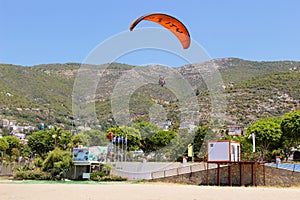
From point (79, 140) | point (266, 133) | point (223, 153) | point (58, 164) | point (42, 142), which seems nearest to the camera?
point (223, 153)

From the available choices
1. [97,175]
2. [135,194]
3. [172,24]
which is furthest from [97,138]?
[172,24]

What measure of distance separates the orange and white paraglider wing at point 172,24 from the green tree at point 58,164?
25.0 metres

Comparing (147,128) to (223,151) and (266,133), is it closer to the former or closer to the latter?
(266,133)

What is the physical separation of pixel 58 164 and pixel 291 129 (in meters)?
24.1

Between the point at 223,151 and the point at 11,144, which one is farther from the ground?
the point at 11,144

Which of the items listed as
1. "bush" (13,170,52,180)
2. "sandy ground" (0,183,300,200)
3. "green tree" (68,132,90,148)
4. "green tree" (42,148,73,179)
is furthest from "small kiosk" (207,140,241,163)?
"green tree" (68,132,90,148)

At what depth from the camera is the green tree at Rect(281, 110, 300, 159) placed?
42.1 m

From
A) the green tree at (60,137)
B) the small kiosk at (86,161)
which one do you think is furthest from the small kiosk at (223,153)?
the green tree at (60,137)

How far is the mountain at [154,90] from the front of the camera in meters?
37.9

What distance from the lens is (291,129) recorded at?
4247 cm

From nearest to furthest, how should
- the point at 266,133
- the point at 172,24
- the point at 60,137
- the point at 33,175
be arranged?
the point at 172,24, the point at 33,175, the point at 266,133, the point at 60,137

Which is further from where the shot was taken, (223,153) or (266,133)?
(266,133)

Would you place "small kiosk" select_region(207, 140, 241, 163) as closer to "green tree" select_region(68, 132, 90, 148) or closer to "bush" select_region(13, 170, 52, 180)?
"bush" select_region(13, 170, 52, 180)

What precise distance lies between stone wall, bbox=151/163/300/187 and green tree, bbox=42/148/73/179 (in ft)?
40.5
